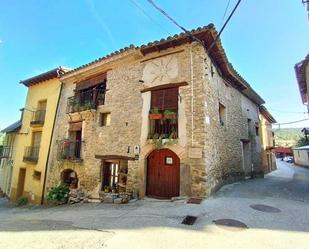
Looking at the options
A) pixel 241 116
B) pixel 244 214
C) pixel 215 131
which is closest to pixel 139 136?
pixel 215 131

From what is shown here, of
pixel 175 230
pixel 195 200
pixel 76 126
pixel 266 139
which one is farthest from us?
pixel 266 139

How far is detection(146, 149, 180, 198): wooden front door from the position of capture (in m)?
7.89

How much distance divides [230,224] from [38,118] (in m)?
A: 13.5

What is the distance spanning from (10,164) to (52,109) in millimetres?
7417

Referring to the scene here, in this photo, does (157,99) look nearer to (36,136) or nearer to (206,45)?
(206,45)

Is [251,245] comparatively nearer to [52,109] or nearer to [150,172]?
[150,172]

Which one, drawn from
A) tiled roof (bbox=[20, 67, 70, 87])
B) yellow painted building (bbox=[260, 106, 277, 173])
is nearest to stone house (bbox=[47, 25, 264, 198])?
tiled roof (bbox=[20, 67, 70, 87])

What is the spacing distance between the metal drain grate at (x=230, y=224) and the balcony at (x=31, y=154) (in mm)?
12085

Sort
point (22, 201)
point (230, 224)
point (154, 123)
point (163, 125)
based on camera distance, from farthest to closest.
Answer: point (22, 201) → point (154, 123) → point (163, 125) → point (230, 224)

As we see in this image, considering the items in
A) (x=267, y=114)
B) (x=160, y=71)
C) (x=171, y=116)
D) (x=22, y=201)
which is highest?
(x=267, y=114)

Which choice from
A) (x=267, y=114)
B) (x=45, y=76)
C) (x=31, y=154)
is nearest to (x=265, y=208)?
(x=31, y=154)

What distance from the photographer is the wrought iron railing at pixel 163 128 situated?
26.8 feet

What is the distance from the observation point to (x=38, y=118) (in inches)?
552

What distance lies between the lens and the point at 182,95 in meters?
8.24
